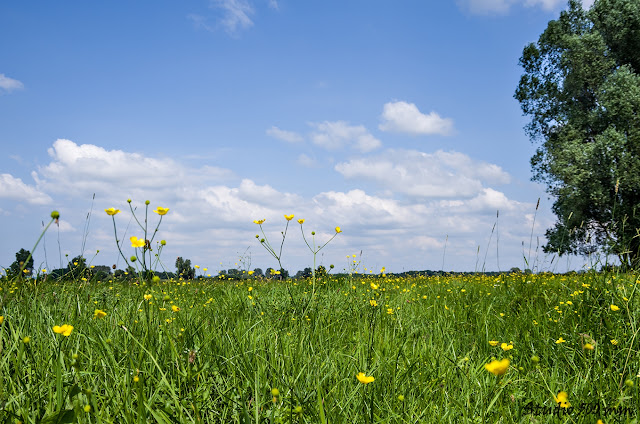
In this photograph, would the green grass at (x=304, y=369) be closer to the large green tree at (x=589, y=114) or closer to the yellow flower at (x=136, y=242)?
the yellow flower at (x=136, y=242)

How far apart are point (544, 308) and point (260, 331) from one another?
3.00 meters

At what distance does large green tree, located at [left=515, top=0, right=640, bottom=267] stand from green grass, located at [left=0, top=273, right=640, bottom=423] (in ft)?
50.0

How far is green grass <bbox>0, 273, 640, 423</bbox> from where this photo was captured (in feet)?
6.20

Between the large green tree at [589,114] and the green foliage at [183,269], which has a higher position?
the large green tree at [589,114]

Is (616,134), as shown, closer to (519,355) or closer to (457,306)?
(457,306)

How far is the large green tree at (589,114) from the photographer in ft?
58.0

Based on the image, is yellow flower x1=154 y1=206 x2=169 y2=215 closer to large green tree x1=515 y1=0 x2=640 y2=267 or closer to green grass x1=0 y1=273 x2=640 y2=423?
green grass x1=0 y1=273 x2=640 y2=423

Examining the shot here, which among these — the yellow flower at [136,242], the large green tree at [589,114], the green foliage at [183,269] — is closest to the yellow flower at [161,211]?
the yellow flower at [136,242]

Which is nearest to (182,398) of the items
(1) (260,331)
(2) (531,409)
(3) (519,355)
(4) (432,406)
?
(1) (260,331)

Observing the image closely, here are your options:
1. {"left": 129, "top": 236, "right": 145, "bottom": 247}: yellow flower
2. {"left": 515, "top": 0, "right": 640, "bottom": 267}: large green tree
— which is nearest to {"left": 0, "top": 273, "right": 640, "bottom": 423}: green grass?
{"left": 129, "top": 236, "right": 145, "bottom": 247}: yellow flower

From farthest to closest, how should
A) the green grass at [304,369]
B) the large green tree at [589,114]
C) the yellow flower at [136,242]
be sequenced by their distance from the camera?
1. the large green tree at [589,114]
2. the yellow flower at [136,242]
3. the green grass at [304,369]

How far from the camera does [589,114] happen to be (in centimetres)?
1906

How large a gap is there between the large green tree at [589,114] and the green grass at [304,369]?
1525cm

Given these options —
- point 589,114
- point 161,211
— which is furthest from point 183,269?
point 589,114
